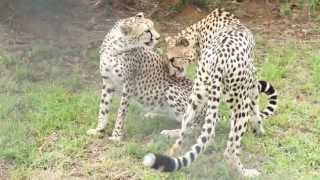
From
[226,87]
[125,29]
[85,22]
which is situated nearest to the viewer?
[226,87]

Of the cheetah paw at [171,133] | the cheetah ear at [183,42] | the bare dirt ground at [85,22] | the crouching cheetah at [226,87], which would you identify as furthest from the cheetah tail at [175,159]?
the bare dirt ground at [85,22]

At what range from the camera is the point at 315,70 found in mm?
6637

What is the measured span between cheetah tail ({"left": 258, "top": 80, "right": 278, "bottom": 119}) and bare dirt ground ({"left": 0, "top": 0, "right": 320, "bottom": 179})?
201 cm

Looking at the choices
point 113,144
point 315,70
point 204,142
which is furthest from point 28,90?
point 315,70

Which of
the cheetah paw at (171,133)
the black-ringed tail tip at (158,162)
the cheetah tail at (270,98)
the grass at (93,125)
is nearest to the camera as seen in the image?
the black-ringed tail tip at (158,162)

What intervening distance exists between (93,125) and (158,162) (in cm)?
158

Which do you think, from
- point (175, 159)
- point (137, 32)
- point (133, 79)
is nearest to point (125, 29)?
point (137, 32)

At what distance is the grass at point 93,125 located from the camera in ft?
15.7

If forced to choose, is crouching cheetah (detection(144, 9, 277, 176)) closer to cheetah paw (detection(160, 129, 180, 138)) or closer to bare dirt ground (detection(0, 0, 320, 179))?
cheetah paw (detection(160, 129, 180, 138))

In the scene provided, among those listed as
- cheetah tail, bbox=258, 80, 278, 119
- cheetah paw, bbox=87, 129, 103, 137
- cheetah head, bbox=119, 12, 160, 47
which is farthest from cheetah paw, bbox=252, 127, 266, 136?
cheetah paw, bbox=87, 129, 103, 137

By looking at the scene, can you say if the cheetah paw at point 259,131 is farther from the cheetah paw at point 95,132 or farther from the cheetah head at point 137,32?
the cheetah paw at point 95,132

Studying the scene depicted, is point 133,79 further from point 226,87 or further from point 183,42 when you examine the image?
point 226,87

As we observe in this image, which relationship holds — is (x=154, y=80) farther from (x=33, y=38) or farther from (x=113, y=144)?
(x=33, y=38)

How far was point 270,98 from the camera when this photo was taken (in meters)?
5.54
